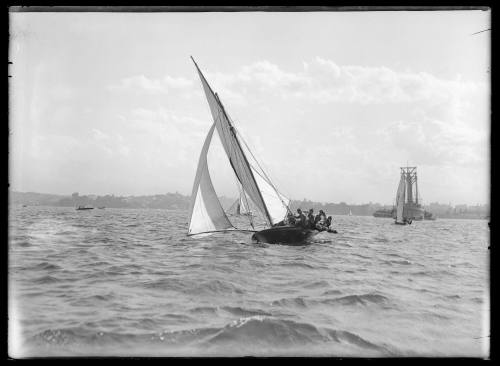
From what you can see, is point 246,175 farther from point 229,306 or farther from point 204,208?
point 229,306

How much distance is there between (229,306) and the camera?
8.58m

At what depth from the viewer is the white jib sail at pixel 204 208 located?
17109 millimetres

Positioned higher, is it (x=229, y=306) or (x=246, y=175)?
(x=246, y=175)

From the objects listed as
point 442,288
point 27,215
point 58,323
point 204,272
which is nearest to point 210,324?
point 58,323

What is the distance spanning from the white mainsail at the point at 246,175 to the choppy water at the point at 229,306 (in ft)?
25.4

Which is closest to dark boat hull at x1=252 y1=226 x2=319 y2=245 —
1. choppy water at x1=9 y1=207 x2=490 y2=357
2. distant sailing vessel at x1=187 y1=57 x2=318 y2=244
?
distant sailing vessel at x1=187 y1=57 x2=318 y2=244

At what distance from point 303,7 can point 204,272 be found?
8.19 m

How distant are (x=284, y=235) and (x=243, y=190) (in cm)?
337

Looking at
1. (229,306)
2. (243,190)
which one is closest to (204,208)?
(243,190)

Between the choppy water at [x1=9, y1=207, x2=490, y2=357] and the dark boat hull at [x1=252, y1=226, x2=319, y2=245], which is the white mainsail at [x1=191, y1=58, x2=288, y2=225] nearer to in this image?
the dark boat hull at [x1=252, y1=226, x2=319, y2=245]

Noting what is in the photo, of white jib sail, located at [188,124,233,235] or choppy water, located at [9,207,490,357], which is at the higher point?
white jib sail, located at [188,124,233,235]

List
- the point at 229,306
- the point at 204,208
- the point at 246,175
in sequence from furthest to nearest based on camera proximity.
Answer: the point at 246,175
the point at 204,208
the point at 229,306

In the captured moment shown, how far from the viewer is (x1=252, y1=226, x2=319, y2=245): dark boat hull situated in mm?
18797

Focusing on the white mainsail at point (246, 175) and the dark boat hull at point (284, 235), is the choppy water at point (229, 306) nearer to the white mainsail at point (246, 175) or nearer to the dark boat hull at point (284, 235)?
the dark boat hull at point (284, 235)
